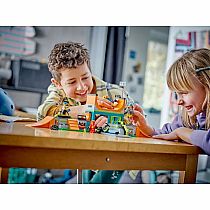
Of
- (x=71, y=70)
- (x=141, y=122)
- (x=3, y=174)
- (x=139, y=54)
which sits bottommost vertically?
(x=3, y=174)

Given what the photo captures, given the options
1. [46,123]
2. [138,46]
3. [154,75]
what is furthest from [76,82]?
[154,75]

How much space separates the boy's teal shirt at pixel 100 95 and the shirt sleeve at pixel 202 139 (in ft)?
0.64

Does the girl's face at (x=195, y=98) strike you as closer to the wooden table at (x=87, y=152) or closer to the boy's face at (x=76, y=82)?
the wooden table at (x=87, y=152)

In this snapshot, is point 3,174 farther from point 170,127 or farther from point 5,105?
point 170,127

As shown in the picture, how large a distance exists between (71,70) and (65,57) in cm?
3

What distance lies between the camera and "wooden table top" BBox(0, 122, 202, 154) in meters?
0.66

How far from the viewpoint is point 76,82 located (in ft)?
3.04

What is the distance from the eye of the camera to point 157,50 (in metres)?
2.49
